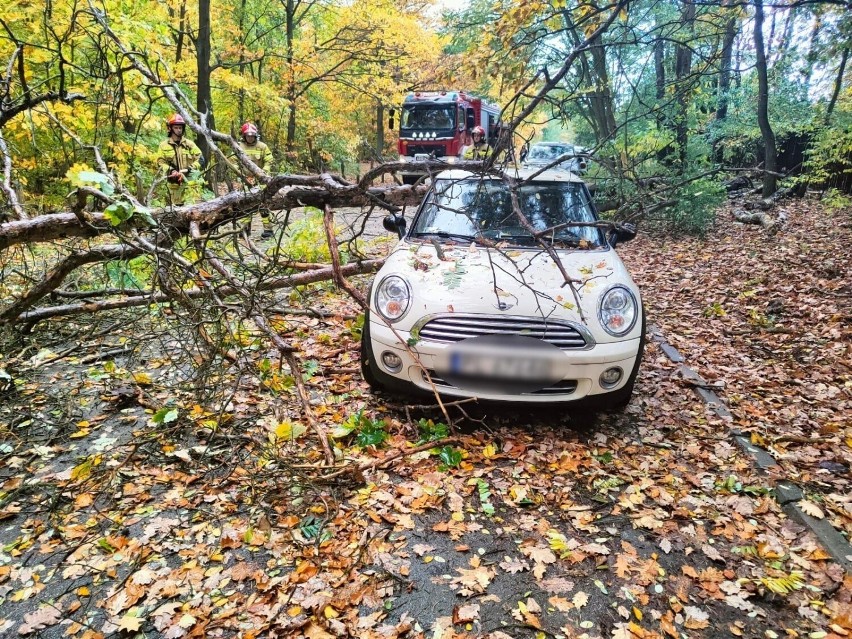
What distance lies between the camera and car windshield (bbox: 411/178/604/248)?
14.3ft

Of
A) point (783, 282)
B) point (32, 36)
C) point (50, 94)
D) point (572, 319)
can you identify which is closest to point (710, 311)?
point (783, 282)

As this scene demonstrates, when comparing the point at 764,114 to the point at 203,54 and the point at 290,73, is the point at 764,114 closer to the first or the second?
the point at 203,54

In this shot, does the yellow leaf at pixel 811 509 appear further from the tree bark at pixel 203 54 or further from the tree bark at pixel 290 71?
the tree bark at pixel 290 71

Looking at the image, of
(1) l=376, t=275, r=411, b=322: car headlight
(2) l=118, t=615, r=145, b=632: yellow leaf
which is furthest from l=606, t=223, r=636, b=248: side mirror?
(2) l=118, t=615, r=145, b=632: yellow leaf

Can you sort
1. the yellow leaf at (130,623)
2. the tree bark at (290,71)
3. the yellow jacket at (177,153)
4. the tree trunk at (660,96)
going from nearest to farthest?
the yellow leaf at (130,623) < the yellow jacket at (177,153) < the tree trunk at (660,96) < the tree bark at (290,71)

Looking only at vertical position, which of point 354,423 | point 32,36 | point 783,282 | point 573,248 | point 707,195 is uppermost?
point 32,36

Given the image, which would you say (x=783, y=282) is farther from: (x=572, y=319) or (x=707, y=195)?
(x=572, y=319)

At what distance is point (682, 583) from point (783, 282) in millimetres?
6555

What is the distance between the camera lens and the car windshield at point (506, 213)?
435 centimetres

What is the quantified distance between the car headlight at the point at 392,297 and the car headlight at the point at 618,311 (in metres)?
1.41

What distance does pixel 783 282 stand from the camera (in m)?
7.37

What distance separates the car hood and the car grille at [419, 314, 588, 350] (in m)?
0.05

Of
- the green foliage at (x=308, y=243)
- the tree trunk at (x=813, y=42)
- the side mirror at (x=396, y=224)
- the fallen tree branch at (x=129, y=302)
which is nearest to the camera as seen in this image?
the fallen tree branch at (x=129, y=302)

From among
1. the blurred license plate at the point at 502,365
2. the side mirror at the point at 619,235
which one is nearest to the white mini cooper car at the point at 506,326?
the blurred license plate at the point at 502,365
